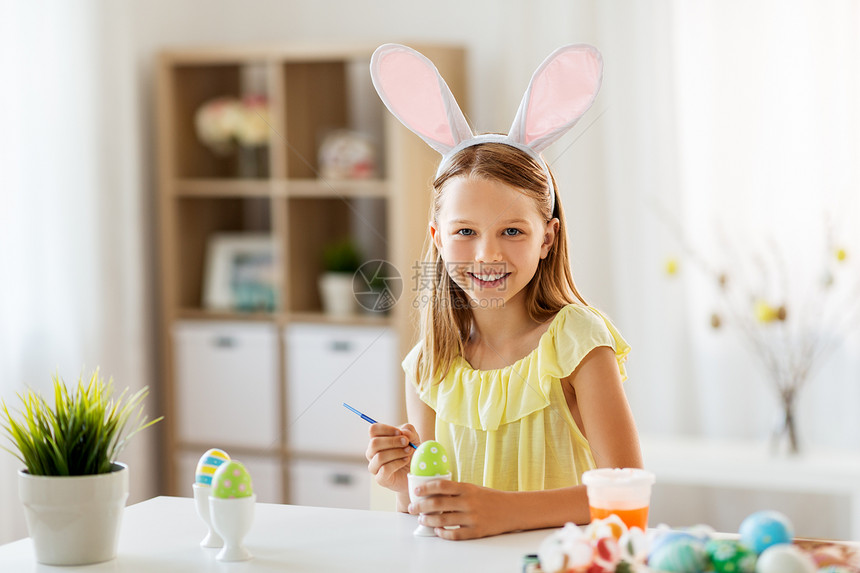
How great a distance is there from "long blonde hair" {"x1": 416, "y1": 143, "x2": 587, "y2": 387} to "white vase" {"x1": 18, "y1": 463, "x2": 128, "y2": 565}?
0.48 metres

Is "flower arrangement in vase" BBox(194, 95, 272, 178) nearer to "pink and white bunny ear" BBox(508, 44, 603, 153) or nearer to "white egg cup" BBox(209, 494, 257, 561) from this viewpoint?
"pink and white bunny ear" BBox(508, 44, 603, 153)

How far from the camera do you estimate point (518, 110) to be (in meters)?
1.26

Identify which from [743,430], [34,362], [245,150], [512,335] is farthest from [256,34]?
[512,335]

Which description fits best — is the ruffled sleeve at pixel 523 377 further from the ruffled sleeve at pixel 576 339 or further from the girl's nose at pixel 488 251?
the girl's nose at pixel 488 251

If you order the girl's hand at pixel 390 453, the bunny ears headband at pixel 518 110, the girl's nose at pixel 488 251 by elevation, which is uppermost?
the bunny ears headband at pixel 518 110

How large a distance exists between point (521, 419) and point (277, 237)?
1833mm

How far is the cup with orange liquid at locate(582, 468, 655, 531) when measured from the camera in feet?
3.21

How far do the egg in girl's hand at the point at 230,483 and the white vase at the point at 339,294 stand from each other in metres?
1.95

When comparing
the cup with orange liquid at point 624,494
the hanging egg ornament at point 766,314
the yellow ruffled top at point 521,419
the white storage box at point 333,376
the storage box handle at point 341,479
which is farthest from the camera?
the storage box handle at point 341,479

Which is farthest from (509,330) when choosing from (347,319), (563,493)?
(347,319)

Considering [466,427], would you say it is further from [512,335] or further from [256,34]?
[256,34]

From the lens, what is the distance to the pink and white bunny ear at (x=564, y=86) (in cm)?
122

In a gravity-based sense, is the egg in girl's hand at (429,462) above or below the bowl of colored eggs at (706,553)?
above

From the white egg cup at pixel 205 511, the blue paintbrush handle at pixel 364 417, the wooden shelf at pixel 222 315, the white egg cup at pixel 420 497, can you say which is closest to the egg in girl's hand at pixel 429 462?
the white egg cup at pixel 420 497
